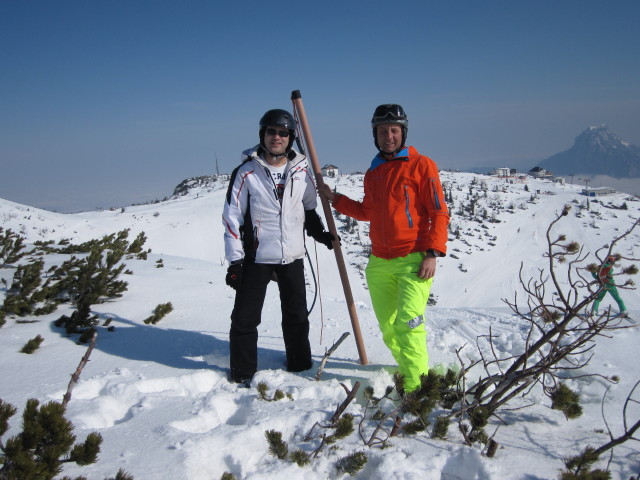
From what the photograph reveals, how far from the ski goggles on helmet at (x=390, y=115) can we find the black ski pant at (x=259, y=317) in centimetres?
155

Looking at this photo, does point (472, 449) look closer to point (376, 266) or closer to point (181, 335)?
point (376, 266)

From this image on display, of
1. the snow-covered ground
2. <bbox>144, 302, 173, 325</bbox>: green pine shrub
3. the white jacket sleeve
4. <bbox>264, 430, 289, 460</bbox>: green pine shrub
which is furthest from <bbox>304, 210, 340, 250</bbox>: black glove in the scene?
<bbox>144, 302, 173, 325</bbox>: green pine shrub

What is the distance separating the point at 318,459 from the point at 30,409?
4.72 ft

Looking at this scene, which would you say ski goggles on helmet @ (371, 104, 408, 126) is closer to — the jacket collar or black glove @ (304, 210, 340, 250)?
the jacket collar

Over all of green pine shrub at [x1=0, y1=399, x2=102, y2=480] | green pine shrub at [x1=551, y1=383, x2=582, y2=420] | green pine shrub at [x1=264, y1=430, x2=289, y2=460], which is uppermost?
A: green pine shrub at [x1=0, y1=399, x2=102, y2=480]

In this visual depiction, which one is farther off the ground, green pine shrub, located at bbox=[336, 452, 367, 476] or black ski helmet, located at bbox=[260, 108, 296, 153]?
black ski helmet, located at bbox=[260, 108, 296, 153]

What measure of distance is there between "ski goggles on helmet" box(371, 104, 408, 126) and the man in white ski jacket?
2.63 ft

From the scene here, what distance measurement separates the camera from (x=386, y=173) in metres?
3.60

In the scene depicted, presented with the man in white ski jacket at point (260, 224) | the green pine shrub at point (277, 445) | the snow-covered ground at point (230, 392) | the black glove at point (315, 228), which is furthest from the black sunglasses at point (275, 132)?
Result: the green pine shrub at point (277, 445)

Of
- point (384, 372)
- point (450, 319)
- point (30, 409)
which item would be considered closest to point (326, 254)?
point (450, 319)

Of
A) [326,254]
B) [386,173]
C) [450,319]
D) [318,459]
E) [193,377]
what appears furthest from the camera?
[326,254]

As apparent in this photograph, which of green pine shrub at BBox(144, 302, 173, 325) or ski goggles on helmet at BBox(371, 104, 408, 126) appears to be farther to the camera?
green pine shrub at BBox(144, 302, 173, 325)

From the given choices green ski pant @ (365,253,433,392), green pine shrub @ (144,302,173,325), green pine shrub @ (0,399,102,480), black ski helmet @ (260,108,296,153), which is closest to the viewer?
green pine shrub @ (0,399,102,480)

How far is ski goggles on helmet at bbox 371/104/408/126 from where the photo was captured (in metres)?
3.56
